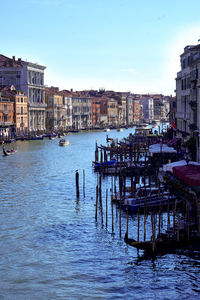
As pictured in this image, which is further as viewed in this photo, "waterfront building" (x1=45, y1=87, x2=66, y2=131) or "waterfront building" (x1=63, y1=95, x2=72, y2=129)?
"waterfront building" (x1=63, y1=95, x2=72, y2=129)

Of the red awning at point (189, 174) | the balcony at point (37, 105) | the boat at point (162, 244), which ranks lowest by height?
the boat at point (162, 244)

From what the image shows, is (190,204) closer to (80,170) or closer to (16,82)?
(80,170)

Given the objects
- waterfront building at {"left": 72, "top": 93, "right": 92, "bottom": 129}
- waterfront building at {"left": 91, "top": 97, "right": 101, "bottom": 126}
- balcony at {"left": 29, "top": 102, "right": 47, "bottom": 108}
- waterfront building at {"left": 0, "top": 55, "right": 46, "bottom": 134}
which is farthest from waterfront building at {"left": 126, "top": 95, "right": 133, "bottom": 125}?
waterfront building at {"left": 0, "top": 55, "right": 46, "bottom": 134}

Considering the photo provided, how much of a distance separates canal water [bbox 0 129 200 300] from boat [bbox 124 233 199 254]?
250 mm

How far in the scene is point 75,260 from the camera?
1698 cm

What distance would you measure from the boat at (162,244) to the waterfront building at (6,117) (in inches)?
2210

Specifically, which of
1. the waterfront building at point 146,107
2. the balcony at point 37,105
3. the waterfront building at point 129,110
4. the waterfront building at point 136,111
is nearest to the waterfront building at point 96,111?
the waterfront building at point 129,110

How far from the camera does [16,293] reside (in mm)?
14625

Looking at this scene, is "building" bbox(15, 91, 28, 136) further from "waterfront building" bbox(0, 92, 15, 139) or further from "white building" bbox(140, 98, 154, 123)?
"white building" bbox(140, 98, 154, 123)

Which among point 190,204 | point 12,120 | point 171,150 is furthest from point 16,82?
point 190,204

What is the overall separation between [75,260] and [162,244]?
2658mm

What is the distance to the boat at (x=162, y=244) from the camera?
16.8 metres

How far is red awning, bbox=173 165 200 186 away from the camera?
19.9 m

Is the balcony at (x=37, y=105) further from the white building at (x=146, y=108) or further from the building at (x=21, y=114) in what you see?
the white building at (x=146, y=108)
